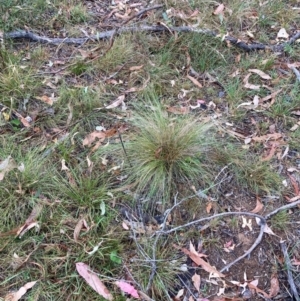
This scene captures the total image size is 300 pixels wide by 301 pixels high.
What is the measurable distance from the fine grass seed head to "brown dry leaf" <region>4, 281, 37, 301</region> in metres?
0.69

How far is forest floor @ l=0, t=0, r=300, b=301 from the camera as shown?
84.5 inches

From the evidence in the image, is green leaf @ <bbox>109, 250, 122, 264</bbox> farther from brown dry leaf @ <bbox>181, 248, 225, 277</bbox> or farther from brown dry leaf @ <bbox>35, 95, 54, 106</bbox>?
brown dry leaf @ <bbox>35, 95, 54, 106</bbox>

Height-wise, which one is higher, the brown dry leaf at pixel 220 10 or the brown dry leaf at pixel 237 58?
the brown dry leaf at pixel 220 10

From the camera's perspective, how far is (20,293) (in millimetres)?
2031

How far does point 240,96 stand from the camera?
2.92m

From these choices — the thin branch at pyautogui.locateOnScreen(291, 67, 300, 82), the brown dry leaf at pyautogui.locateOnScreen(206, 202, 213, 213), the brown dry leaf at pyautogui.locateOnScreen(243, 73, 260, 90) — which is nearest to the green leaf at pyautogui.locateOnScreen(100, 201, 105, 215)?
the brown dry leaf at pyautogui.locateOnScreen(206, 202, 213, 213)

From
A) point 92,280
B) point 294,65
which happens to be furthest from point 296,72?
point 92,280

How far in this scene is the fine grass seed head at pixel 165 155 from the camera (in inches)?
92.9

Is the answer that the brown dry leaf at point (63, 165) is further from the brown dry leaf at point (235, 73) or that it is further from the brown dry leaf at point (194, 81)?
the brown dry leaf at point (235, 73)

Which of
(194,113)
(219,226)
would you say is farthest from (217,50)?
(219,226)

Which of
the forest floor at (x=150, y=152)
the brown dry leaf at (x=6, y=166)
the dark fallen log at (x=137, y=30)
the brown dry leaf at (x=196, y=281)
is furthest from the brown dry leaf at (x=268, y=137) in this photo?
the brown dry leaf at (x=6, y=166)

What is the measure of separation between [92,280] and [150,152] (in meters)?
0.73

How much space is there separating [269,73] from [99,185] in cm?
146

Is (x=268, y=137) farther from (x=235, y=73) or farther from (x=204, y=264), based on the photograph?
(x=204, y=264)
